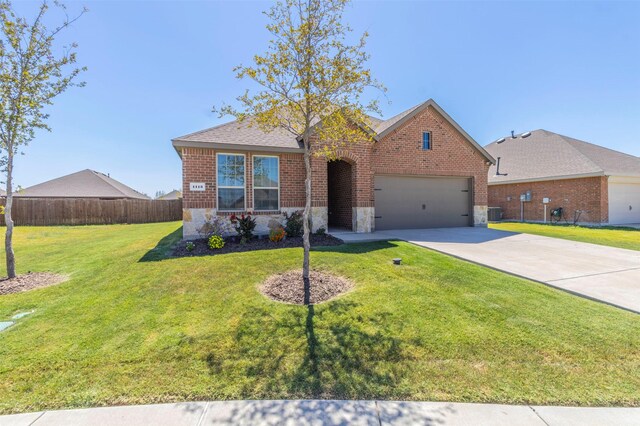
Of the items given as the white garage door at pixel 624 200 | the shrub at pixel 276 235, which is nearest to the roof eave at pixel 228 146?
the shrub at pixel 276 235

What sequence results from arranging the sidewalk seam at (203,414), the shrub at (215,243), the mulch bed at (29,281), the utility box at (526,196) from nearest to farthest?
the sidewalk seam at (203,414) → the mulch bed at (29,281) → the shrub at (215,243) → the utility box at (526,196)

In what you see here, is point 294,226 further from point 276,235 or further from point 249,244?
point 249,244

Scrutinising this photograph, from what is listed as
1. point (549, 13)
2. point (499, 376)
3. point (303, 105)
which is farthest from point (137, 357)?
point (549, 13)

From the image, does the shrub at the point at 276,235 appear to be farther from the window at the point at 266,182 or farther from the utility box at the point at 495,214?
the utility box at the point at 495,214

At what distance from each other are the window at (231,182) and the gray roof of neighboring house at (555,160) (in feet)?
59.1

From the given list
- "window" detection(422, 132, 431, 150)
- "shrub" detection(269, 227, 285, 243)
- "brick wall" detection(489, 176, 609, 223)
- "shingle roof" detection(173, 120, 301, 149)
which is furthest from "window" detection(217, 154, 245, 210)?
"brick wall" detection(489, 176, 609, 223)

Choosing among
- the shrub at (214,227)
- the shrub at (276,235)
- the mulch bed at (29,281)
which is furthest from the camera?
the shrub at (214,227)

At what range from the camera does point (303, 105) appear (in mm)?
5000

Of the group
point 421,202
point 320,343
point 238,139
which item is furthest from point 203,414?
point 421,202

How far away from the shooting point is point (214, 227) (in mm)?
9219

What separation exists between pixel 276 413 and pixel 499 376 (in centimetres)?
211

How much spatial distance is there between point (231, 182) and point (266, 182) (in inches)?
46.2

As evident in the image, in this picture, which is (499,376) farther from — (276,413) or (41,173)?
(41,173)

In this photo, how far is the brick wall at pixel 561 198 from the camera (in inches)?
607
